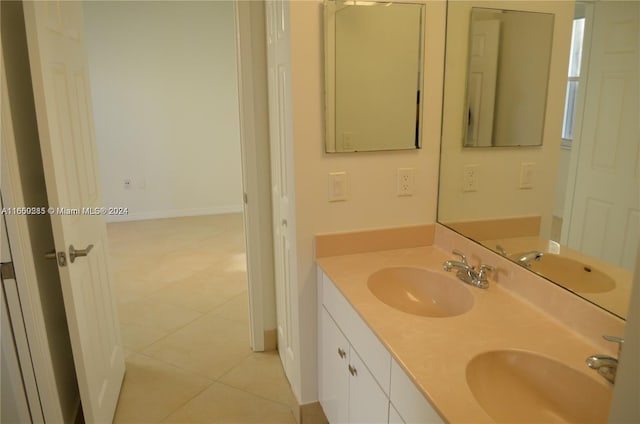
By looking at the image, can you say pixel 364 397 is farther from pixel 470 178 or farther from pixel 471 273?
pixel 470 178

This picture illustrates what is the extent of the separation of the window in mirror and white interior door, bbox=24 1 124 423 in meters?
1.63

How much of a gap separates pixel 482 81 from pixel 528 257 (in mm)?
712

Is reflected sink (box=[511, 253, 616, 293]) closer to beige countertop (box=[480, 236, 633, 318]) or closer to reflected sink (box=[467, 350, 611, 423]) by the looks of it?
beige countertop (box=[480, 236, 633, 318])

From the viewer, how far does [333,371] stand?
1695 millimetres

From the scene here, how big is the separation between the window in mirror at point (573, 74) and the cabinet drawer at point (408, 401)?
0.82 meters

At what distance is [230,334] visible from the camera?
111 inches

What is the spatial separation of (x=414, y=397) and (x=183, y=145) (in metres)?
5.02

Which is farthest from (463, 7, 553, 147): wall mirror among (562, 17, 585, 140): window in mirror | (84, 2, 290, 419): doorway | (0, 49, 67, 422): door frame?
(84, 2, 290, 419): doorway

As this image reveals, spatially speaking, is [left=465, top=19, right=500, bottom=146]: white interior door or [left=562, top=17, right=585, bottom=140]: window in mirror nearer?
[left=562, top=17, right=585, bottom=140]: window in mirror

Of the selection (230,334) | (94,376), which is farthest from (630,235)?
(230,334)

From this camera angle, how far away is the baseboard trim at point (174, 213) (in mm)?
5480

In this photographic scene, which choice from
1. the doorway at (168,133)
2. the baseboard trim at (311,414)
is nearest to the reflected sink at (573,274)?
the baseboard trim at (311,414)

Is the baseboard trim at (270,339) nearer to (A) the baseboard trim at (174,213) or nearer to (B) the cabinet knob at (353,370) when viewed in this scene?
(B) the cabinet knob at (353,370)

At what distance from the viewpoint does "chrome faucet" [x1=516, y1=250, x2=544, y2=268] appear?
4.55 feet
